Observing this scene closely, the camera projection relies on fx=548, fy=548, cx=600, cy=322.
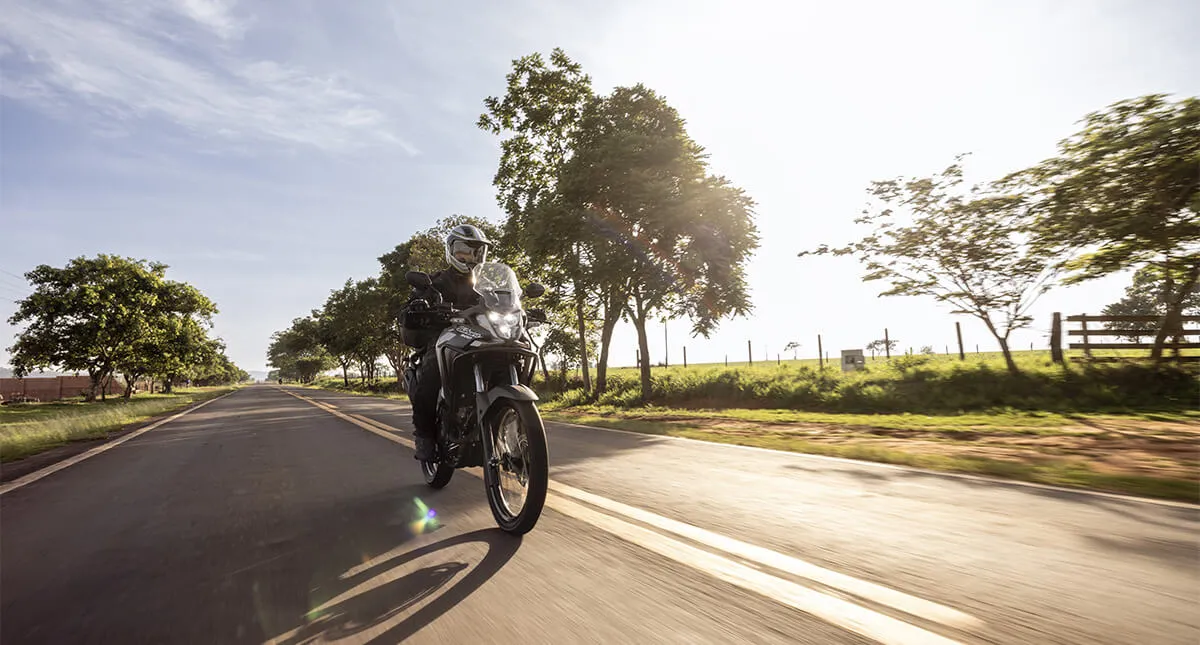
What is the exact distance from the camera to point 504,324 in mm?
3695

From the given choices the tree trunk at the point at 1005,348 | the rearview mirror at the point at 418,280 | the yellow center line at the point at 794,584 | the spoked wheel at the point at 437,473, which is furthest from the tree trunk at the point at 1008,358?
the rearview mirror at the point at 418,280

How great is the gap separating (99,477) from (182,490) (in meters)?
1.84

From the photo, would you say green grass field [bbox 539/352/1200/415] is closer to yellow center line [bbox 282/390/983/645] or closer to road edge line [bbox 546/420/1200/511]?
road edge line [bbox 546/420/1200/511]

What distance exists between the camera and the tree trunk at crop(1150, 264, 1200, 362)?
12586 mm

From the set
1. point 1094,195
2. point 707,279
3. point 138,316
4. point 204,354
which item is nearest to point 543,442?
point 1094,195

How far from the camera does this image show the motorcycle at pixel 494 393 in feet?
10.4

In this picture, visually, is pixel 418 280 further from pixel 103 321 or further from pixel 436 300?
pixel 103 321

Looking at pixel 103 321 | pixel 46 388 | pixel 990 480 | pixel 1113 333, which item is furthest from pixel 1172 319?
pixel 46 388

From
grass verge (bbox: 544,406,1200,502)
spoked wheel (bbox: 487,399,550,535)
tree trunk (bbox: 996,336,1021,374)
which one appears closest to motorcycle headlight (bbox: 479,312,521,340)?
spoked wheel (bbox: 487,399,550,535)

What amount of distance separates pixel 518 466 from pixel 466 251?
1776mm

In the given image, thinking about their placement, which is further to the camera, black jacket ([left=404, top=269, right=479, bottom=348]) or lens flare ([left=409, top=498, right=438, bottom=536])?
black jacket ([left=404, top=269, right=479, bottom=348])

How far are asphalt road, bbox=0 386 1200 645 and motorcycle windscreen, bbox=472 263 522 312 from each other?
1.42 metres

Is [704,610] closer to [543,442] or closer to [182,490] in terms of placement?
[543,442]

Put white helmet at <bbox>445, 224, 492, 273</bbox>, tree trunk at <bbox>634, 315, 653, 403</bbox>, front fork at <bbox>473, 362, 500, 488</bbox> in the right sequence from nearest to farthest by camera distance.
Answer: front fork at <bbox>473, 362, 500, 488</bbox>, white helmet at <bbox>445, 224, 492, 273</bbox>, tree trunk at <bbox>634, 315, 653, 403</bbox>
